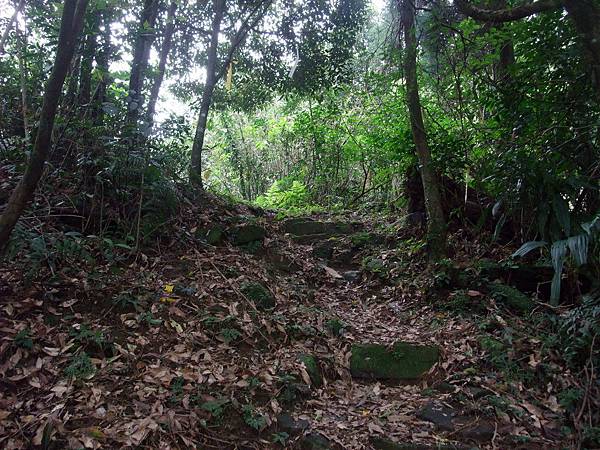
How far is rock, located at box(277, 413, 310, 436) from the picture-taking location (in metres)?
3.37

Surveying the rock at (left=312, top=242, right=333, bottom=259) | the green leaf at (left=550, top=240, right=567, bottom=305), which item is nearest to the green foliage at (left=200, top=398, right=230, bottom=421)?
the green leaf at (left=550, top=240, right=567, bottom=305)

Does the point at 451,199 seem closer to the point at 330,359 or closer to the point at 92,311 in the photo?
the point at 330,359

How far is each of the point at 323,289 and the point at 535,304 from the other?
2.87m

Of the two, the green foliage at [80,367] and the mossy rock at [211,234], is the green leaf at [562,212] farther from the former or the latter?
the green foliage at [80,367]

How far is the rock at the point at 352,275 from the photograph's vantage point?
23.0ft

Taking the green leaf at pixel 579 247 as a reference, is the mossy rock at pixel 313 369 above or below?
below

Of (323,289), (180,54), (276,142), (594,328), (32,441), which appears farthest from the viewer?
(276,142)

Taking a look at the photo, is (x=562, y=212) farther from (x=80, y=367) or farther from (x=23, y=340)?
(x=23, y=340)

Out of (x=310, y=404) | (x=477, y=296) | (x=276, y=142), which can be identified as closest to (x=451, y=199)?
(x=477, y=296)

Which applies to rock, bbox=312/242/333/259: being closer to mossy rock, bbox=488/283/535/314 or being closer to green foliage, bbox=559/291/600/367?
mossy rock, bbox=488/283/535/314

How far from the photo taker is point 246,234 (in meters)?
6.85

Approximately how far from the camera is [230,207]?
7793mm

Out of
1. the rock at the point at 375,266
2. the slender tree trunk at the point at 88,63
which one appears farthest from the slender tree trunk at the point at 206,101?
the rock at the point at 375,266

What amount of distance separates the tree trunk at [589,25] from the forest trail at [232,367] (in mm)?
2864
